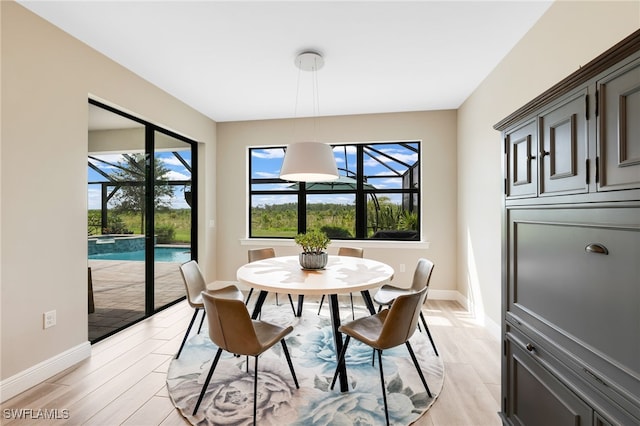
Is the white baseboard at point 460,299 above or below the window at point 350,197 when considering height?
below

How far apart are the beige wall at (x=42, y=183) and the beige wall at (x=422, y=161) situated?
2205 millimetres

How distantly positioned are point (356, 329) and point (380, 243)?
94.4 inches

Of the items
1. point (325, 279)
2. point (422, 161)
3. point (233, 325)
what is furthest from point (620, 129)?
point (422, 161)

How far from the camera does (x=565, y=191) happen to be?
1.20 metres

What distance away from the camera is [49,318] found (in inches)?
89.0

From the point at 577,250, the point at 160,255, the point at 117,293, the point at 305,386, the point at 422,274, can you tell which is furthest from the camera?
the point at 160,255

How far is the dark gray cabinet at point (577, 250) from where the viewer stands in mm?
923

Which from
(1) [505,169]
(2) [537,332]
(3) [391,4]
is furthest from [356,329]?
(3) [391,4]

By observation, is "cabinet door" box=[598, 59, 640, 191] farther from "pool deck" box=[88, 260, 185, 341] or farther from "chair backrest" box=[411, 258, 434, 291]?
"pool deck" box=[88, 260, 185, 341]

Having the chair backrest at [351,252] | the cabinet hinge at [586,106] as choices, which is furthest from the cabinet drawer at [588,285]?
the chair backrest at [351,252]

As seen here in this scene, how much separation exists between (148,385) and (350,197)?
3273 mm

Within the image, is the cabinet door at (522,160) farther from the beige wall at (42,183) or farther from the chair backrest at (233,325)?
the beige wall at (42,183)

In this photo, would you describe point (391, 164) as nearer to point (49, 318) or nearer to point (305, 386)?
point (305, 386)

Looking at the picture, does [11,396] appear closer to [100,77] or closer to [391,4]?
[100,77]
